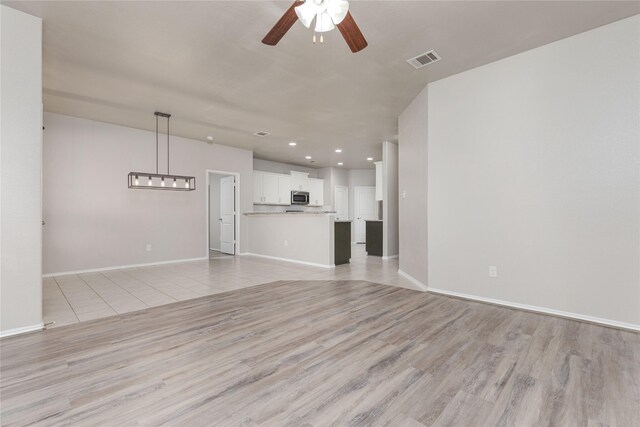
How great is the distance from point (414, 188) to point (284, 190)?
5.15 m

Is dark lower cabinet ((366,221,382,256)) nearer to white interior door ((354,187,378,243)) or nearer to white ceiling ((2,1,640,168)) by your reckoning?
white ceiling ((2,1,640,168))

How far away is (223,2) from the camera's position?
2.37 meters

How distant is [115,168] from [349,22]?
216 inches

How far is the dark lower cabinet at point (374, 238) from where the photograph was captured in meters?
7.12

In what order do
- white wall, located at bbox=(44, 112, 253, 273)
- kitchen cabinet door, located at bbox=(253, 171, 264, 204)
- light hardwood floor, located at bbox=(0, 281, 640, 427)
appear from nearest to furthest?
light hardwood floor, located at bbox=(0, 281, 640, 427)
white wall, located at bbox=(44, 112, 253, 273)
kitchen cabinet door, located at bbox=(253, 171, 264, 204)

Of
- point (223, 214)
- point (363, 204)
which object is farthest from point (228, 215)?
point (363, 204)

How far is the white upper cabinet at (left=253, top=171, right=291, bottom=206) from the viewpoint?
26.9ft

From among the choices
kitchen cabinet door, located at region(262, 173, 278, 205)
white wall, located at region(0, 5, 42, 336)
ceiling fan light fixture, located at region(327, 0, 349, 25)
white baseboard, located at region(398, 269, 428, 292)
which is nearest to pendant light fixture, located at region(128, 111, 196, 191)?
white wall, located at region(0, 5, 42, 336)

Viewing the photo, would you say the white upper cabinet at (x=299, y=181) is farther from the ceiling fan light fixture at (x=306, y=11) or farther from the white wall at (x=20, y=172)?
the ceiling fan light fixture at (x=306, y=11)

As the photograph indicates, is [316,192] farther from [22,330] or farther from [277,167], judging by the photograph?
[22,330]

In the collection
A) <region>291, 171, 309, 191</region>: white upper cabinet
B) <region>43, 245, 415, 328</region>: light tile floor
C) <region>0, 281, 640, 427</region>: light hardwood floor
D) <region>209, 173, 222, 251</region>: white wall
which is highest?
<region>291, 171, 309, 191</region>: white upper cabinet

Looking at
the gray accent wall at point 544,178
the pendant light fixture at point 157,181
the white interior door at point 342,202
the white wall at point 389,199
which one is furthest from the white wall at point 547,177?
the white interior door at point 342,202

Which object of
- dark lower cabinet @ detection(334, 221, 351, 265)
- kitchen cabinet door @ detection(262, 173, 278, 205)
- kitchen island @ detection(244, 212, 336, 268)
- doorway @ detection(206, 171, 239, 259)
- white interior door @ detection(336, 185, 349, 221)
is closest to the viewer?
kitchen island @ detection(244, 212, 336, 268)

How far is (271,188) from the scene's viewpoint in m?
8.57
